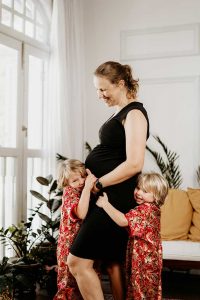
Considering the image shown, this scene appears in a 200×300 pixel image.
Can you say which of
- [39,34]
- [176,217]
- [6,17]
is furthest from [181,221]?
[6,17]

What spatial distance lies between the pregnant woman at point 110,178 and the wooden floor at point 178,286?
4.20 ft

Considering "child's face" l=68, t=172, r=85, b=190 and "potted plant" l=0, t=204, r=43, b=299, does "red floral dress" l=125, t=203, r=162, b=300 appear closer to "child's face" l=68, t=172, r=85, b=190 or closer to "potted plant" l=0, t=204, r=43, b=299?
"child's face" l=68, t=172, r=85, b=190

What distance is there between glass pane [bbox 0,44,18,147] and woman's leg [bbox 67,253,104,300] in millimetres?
1646

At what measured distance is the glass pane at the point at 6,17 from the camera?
3645mm

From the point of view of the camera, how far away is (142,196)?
2311mm

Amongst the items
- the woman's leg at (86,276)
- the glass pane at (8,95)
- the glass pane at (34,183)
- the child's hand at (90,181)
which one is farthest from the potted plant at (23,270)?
the child's hand at (90,181)

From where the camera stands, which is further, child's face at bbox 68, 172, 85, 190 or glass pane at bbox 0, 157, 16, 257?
glass pane at bbox 0, 157, 16, 257

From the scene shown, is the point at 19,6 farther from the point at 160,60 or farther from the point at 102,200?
the point at 102,200

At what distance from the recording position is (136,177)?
2.29m

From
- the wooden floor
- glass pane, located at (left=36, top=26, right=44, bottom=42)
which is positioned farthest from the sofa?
glass pane, located at (left=36, top=26, right=44, bottom=42)

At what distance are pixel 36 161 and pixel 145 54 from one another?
1542 millimetres

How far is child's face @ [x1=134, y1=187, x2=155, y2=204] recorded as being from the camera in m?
2.31

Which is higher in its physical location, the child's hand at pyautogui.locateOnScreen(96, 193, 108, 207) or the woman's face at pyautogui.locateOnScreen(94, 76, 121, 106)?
the woman's face at pyautogui.locateOnScreen(94, 76, 121, 106)

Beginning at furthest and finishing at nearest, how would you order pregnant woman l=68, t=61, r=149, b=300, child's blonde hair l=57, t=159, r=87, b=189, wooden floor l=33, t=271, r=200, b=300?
wooden floor l=33, t=271, r=200, b=300
child's blonde hair l=57, t=159, r=87, b=189
pregnant woman l=68, t=61, r=149, b=300
